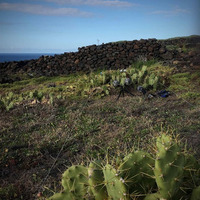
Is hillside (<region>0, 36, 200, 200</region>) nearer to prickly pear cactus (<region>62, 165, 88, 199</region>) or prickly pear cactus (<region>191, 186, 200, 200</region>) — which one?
prickly pear cactus (<region>62, 165, 88, 199</region>)

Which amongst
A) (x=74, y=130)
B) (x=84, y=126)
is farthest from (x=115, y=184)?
(x=84, y=126)

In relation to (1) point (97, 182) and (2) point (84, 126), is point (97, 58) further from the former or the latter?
(1) point (97, 182)

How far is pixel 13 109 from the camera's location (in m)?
6.36

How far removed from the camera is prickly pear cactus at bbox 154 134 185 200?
1.44m

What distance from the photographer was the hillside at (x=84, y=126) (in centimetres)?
340

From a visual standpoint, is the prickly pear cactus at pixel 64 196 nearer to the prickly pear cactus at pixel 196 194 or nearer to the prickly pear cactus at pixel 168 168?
the prickly pear cactus at pixel 168 168

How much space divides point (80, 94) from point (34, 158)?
12.5ft

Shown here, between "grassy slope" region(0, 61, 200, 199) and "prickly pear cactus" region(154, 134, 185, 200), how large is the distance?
1.05 metres

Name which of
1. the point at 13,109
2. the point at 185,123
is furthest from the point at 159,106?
the point at 13,109

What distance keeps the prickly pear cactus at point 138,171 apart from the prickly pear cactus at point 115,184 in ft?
0.38

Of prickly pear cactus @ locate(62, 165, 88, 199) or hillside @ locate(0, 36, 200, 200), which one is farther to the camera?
hillside @ locate(0, 36, 200, 200)

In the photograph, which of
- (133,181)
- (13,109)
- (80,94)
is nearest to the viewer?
(133,181)

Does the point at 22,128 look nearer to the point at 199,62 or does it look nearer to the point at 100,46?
the point at 199,62

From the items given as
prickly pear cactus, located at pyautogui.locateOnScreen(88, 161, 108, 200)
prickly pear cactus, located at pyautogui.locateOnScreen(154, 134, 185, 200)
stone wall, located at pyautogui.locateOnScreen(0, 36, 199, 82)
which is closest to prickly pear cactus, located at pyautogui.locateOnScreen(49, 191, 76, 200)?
prickly pear cactus, located at pyautogui.locateOnScreen(88, 161, 108, 200)
